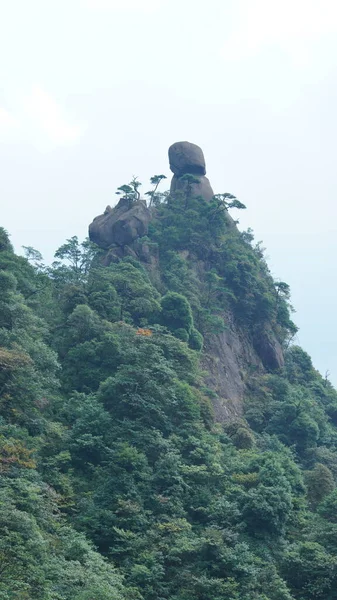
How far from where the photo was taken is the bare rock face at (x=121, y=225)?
4478 cm

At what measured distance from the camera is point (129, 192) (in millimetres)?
46188

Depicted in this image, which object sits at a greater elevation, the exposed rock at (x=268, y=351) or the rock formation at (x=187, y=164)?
the rock formation at (x=187, y=164)

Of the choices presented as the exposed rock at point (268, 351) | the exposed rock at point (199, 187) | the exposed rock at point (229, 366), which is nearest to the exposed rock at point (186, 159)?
the exposed rock at point (199, 187)

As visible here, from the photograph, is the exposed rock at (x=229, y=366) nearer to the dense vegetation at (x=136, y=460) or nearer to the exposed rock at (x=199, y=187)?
the dense vegetation at (x=136, y=460)

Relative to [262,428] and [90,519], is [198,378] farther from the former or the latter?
[90,519]

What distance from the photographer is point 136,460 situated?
25188 millimetres

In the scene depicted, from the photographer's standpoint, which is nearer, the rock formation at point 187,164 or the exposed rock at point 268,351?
the exposed rock at point 268,351

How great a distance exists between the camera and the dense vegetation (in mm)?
20531

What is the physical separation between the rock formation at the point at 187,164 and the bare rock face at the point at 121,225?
677 cm

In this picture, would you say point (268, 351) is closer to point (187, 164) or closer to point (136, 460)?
point (187, 164)

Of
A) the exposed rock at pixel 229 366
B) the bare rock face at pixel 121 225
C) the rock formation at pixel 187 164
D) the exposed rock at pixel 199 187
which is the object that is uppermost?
the rock formation at pixel 187 164

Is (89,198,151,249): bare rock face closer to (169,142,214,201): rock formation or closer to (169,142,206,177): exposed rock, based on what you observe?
(169,142,214,201): rock formation

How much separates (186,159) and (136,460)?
3223cm

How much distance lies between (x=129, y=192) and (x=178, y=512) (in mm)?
26130
